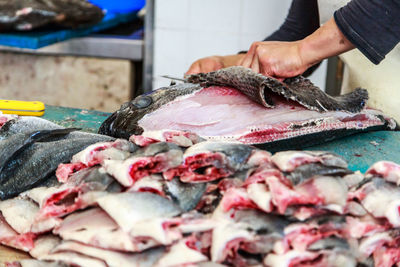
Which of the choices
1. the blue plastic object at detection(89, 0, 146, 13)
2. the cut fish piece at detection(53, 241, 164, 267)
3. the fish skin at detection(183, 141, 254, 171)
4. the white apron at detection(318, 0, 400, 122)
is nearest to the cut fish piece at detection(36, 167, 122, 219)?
the cut fish piece at detection(53, 241, 164, 267)

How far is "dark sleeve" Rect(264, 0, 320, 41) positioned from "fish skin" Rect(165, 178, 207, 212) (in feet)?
7.32

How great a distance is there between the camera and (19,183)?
151 cm

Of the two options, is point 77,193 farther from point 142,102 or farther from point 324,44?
point 324,44

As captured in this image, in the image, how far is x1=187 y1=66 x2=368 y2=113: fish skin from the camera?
1.95 m

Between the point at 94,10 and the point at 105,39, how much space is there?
27 cm

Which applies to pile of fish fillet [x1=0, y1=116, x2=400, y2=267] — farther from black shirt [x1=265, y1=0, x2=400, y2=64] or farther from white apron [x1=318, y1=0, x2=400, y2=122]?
white apron [x1=318, y1=0, x2=400, y2=122]

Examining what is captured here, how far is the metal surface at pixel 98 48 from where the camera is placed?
4.16 metres

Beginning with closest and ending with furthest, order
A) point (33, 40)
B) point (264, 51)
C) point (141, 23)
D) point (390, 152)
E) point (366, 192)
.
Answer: point (366, 192) → point (390, 152) → point (264, 51) → point (33, 40) → point (141, 23)

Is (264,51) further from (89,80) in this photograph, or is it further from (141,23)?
(141,23)

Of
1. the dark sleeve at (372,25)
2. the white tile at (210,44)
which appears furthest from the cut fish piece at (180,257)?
the white tile at (210,44)

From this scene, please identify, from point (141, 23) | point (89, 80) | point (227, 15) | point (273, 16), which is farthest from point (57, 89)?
point (273, 16)

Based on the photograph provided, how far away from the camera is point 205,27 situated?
4.30 meters

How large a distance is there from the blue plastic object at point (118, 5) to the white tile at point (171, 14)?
0.89 meters

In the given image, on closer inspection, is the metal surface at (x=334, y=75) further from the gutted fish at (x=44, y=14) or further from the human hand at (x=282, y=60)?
the human hand at (x=282, y=60)
